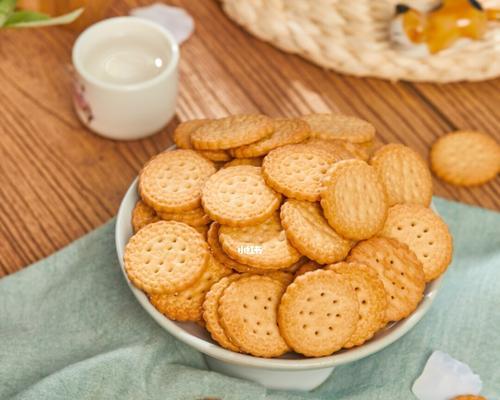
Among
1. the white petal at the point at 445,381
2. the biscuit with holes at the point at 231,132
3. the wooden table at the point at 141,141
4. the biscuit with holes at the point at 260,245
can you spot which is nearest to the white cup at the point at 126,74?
the wooden table at the point at 141,141

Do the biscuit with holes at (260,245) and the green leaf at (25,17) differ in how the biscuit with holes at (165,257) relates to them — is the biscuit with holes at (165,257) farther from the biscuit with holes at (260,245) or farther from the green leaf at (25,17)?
the green leaf at (25,17)

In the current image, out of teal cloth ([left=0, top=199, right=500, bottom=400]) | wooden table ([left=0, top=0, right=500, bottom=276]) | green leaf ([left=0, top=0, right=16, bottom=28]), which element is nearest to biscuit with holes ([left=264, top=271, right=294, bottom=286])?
teal cloth ([left=0, top=199, right=500, bottom=400])

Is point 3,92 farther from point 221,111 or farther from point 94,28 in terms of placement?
point 221,111

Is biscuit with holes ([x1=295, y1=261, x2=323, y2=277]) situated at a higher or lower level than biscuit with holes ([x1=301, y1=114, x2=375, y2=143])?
lower

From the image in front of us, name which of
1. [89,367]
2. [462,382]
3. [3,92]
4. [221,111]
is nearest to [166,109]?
[221,111]

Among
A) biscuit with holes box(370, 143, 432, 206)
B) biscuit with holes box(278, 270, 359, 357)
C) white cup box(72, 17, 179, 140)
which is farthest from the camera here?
white cup box(72, 17, 179, 140)

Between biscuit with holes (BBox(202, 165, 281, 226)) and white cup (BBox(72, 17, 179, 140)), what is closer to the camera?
biscuit with holes (BBox(202, 165, 281, 226))

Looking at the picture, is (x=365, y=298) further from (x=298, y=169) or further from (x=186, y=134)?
(x=186, y=134)

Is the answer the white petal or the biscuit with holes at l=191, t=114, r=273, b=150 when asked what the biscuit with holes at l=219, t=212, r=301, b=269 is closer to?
the biscuit with holes at l=191, t=114, r=273, b=150

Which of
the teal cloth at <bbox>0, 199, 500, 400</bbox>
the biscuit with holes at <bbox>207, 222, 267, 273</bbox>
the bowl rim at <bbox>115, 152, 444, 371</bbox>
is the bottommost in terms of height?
the teal cloth at <bbox>0, 199, 500, 400</bbox>
